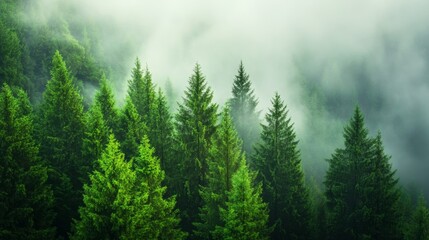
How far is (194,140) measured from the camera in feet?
105

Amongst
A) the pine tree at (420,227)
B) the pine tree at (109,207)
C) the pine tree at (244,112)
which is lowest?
the pine tree at (109,207)

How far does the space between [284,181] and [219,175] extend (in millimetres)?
7270

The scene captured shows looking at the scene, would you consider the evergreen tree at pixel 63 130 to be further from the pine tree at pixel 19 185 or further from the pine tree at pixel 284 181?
the pine tree at pixel 284 181

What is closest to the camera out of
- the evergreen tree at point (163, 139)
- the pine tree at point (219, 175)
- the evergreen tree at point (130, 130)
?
the pine tree at point (219, 175)

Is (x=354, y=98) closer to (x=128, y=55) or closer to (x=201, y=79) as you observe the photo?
(x=128, y=55)

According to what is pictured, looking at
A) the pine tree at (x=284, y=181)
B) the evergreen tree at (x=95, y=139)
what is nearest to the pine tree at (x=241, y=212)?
the pine tree at (x=284, y=181)

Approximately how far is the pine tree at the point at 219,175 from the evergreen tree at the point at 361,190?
1176cm

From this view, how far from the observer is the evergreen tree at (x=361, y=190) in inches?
1287

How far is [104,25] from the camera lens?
353 ft

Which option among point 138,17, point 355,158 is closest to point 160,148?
point 355,158

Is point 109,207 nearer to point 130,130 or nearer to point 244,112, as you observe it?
point 130,130

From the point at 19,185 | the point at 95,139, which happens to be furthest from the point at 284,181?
the point at 19,185

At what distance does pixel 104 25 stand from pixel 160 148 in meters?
83.4

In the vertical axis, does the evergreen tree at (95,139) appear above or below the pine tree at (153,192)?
above
